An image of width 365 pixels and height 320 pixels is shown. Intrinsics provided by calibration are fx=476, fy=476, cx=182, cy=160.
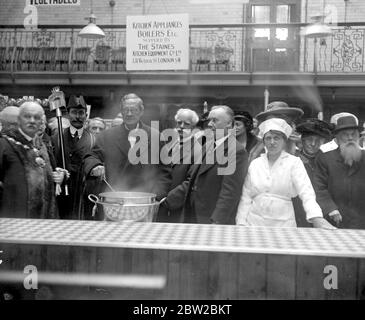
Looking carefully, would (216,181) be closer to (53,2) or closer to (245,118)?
(245,118)

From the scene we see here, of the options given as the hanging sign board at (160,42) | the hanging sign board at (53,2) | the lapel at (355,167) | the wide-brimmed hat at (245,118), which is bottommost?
the lapel at (355,167)

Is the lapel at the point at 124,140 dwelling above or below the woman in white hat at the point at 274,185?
above

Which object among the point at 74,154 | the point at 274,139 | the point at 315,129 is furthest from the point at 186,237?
the point at 74,154

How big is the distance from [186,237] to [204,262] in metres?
0.28

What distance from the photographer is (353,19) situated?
948 centimetres

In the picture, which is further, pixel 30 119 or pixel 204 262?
pixel 30 119

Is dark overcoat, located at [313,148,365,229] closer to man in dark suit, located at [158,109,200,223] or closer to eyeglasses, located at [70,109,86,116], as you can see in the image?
man in dark suit, located at [158,109,200,223]

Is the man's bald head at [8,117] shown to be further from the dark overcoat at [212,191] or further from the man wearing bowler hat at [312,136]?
the man wearing bowler hat at [312,136]

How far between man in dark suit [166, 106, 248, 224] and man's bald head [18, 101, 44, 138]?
1.15m

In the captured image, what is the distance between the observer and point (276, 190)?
10.4 ft

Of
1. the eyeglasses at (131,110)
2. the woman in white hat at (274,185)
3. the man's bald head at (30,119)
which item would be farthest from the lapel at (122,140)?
the woman in white hat at (274,185)

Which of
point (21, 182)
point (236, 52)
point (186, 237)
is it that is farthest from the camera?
point (236, 52)

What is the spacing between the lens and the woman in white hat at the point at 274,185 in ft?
10.3
